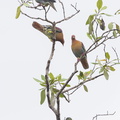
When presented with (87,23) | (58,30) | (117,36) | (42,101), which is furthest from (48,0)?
(42,101)

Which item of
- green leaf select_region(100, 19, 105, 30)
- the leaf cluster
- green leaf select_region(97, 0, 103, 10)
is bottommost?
the leaf cluster

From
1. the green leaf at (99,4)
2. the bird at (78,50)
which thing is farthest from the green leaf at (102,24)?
the bird at (78,50)

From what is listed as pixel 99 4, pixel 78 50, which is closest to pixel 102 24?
pixel 99 4

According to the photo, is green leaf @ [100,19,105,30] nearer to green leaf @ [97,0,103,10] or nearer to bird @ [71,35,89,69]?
green leaf @ [97,0,103,10]

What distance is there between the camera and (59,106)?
335cm

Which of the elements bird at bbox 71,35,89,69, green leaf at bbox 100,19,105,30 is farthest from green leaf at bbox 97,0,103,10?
bird at bbox 71,35,89,69

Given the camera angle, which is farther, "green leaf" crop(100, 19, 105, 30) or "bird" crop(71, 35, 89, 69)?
"bird" crop(71, 35, 89, 69)

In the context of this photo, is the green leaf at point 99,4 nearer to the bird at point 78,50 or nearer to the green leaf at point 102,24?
the green leaf at point 102,24

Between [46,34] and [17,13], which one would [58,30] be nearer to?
[46,34]

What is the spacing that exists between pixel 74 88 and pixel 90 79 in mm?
215

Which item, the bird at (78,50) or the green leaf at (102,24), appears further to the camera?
the bird at (78,50)

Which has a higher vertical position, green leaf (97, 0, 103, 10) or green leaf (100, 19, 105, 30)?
green leaf (97, 0, 103, 10)

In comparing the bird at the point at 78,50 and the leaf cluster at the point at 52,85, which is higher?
the bird at the point at 78,50

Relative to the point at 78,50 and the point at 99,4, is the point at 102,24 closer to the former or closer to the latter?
the point at 99,4
